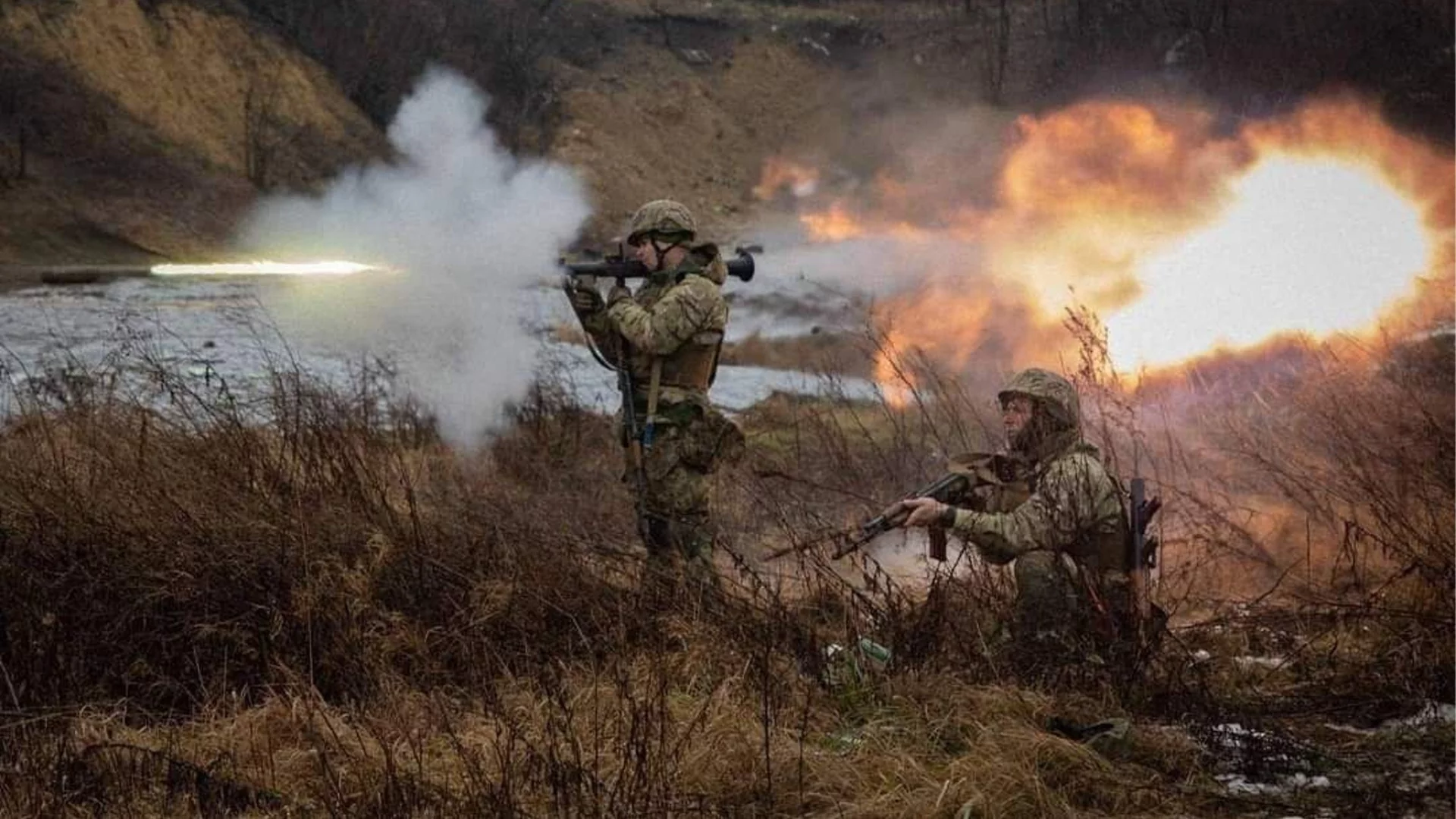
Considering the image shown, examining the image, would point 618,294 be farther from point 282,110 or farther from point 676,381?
point 282,110

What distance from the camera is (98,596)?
5105 mm

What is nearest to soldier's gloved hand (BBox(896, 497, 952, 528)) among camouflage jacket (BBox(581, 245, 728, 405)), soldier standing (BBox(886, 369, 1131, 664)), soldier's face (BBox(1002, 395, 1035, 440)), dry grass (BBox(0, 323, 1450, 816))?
soldier standing (BBox(886, 369, 1131, 664))

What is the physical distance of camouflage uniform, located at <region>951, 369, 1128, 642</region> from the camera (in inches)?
205

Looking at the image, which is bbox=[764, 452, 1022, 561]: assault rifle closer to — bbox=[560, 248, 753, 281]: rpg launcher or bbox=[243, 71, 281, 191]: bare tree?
bbox=[560, 248, 753, 281]: rpg launcher

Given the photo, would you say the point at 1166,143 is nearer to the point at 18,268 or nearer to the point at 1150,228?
the point at 1150,228

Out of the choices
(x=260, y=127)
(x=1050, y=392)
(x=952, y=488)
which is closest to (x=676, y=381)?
(x=952, y=488)

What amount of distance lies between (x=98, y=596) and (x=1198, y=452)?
6.47m

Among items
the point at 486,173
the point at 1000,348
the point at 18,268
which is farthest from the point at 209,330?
the point at 1000,348

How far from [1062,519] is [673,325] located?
6.57ft

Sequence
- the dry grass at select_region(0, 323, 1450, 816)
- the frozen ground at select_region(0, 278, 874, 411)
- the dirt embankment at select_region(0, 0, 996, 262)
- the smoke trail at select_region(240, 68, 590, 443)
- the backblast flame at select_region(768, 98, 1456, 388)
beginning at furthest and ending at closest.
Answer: the dirt embankment at select_region(0, 0, 996, 262)
the backblast flame at select_region(768, 98, 1456, 388)
the smoke trail at select_region(240, 68, 590, 443)
the frozen ground at select_region(0, 278, 874, 411)
the dry grass at select_region(0, 323, 1450, 816)

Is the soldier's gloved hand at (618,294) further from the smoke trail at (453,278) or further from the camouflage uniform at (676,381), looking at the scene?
the smoke trail at (453,278)

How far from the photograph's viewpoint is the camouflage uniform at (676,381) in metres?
6.47

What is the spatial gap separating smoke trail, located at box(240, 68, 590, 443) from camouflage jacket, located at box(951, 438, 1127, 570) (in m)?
4.82

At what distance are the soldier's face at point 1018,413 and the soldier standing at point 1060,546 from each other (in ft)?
0.20
